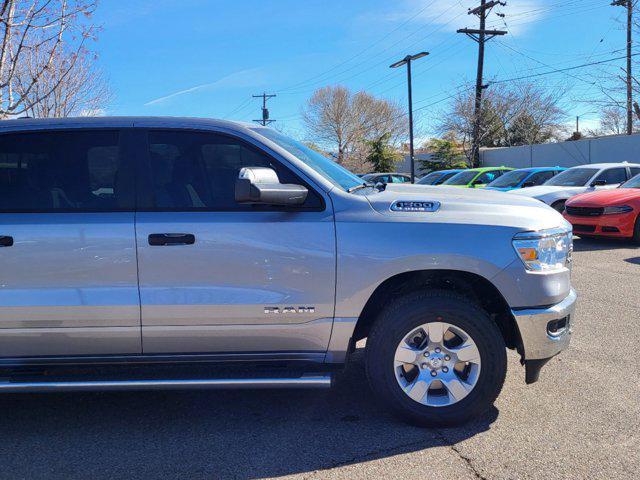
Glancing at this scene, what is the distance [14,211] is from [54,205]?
0.24 meters

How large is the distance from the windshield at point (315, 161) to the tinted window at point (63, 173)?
3.12 ft

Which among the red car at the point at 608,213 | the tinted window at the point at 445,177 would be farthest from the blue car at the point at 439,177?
the red car at the point at 608,213

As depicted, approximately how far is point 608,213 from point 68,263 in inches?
399

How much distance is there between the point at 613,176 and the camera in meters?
13.3

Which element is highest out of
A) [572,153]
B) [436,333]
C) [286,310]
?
[572,153]

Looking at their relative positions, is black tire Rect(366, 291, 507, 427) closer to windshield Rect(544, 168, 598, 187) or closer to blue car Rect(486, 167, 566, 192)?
windshield Rect(544, 168, 598, 187)

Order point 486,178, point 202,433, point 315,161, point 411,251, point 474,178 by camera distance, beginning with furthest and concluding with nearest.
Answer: point 486,178
point 474,178
point 315,161
point 202,433
point 411,251

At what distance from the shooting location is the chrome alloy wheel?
3.43 m

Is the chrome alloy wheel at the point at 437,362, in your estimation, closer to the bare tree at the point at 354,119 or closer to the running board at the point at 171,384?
the running board at the point at 171,384

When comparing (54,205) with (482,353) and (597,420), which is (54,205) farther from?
(597,420)

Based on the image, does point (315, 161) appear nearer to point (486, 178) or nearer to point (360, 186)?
point (360, 186)

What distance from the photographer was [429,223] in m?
3.38

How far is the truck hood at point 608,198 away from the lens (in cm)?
1068

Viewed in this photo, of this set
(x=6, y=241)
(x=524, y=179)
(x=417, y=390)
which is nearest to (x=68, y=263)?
(x=6, y=241)
